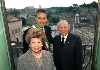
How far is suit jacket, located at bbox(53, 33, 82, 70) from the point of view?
6.73 ft

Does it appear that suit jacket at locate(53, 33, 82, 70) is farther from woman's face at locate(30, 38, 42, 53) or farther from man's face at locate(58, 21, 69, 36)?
A: woman's face at locate(30, 38, 42, 53)

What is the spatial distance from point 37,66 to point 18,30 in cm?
Answer: 2305

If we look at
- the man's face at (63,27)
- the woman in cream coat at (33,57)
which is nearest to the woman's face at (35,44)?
the woman in cream coat at (33,57)

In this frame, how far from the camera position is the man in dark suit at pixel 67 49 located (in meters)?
2.04

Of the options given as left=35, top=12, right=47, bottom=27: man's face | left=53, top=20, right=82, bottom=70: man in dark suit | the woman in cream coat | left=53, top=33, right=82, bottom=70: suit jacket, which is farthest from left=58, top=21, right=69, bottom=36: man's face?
the woman in cream coat

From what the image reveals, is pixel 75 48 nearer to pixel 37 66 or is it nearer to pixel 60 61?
pixel 60 61

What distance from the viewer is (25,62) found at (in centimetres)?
159

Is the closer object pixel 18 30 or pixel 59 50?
pixel 59 50

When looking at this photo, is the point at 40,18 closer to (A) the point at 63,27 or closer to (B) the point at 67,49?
(A) the point at 63,27

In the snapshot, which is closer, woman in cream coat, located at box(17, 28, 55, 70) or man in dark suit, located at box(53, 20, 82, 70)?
woman in cream coat, located at box(17, 28, 55, 70)

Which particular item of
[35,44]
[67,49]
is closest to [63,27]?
[67,49]

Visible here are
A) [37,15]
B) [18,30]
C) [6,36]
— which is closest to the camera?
[6,36]

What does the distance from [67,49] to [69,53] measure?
60 mm

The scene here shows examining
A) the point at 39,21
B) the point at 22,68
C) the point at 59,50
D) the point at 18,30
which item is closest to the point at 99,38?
the point at 59,50
